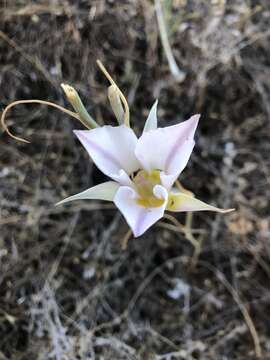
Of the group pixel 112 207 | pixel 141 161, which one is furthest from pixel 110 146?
pixel 112 207

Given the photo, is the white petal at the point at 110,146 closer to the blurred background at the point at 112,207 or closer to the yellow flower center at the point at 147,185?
the yellow flower center at the point at 147,185

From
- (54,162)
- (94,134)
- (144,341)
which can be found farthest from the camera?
(54,162)

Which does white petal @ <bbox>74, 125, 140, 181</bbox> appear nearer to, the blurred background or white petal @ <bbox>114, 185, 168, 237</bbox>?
white petal @ <bbox>114, 185, 168, 237</bbox>

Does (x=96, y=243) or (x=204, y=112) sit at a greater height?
(x=204, y=112)

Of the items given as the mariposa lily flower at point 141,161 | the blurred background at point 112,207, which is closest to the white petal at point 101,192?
the mariposa lily flower at point 141,161

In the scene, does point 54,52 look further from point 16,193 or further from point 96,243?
point 96,243

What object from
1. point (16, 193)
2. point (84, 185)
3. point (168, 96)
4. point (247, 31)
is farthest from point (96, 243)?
point (247, 31)

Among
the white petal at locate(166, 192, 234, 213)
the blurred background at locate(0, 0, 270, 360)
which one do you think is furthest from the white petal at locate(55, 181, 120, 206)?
the blurred background at locate(0, 0, 270, 360)

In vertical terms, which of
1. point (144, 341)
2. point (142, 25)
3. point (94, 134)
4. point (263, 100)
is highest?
point (94, 134)
